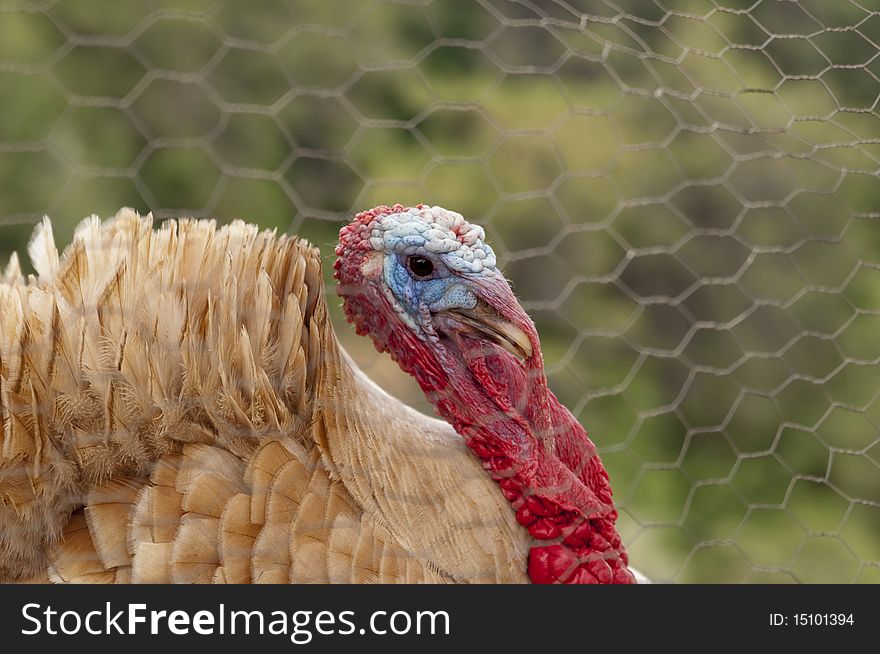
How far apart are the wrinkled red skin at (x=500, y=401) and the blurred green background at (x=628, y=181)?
10.3 inches

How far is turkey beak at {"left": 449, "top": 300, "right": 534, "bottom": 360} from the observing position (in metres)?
1.44

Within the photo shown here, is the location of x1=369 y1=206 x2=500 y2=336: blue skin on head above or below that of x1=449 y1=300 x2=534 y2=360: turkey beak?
above

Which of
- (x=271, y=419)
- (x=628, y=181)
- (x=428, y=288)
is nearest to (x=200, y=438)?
(x=271, y=419)

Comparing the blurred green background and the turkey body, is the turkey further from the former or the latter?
the blurred green background

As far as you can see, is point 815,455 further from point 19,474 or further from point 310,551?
point 19,474

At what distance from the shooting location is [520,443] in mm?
1490

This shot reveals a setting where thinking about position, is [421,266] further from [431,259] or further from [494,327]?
[494,327]

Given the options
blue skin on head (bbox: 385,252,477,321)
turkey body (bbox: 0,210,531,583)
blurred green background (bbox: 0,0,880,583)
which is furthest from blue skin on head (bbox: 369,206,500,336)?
blurred green background (bbox: 0,0,880,583)

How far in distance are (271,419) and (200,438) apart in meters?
0.10

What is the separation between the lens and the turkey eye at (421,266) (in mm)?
1425

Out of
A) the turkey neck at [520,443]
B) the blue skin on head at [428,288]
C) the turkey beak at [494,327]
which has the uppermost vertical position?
the blue skin on head at [428,288]

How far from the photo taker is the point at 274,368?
134 cm

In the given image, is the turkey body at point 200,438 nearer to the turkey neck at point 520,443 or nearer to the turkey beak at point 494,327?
the turkey neck at point 520,443

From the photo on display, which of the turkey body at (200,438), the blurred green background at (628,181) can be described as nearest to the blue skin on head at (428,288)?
the turkey body at (200,438)
